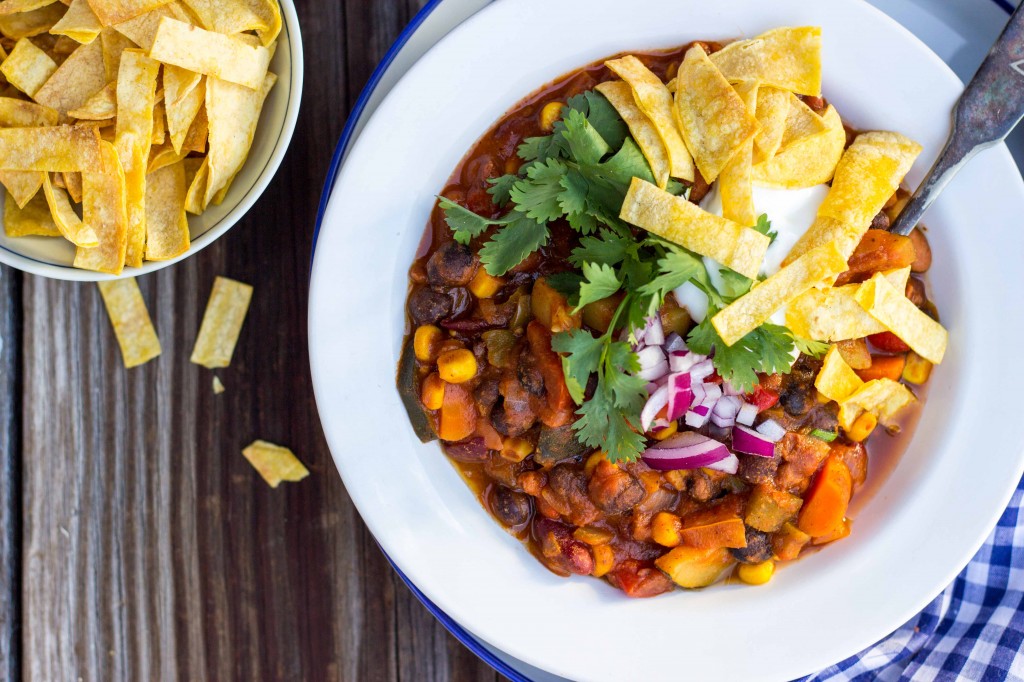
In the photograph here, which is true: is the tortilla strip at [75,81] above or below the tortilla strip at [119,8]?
below

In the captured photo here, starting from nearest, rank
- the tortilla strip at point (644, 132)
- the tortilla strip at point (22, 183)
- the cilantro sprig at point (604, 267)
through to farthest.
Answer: the cilantro sprig at point (604, 267)
the tortilla strip at point (644, 132)
the tortilla strip at point (22, 183)

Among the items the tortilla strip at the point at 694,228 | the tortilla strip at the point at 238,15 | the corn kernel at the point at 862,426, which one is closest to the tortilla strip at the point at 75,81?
the tortilla strip at the point at 238,15

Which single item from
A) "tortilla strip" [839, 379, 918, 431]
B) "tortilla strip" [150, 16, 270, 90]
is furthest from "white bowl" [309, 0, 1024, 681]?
"tortilla strip" [150, 16, 270, 90]

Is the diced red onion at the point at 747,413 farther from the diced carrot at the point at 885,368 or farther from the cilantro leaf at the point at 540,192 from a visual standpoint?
the cilantro leaf at the point at 540,192

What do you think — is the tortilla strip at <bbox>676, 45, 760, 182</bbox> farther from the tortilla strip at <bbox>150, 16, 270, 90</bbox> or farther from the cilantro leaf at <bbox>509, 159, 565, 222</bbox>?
the tortilla strip at <bbox>150, 16, 270, 90</bbox>

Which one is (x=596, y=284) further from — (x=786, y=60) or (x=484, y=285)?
(x=786, y=60)
